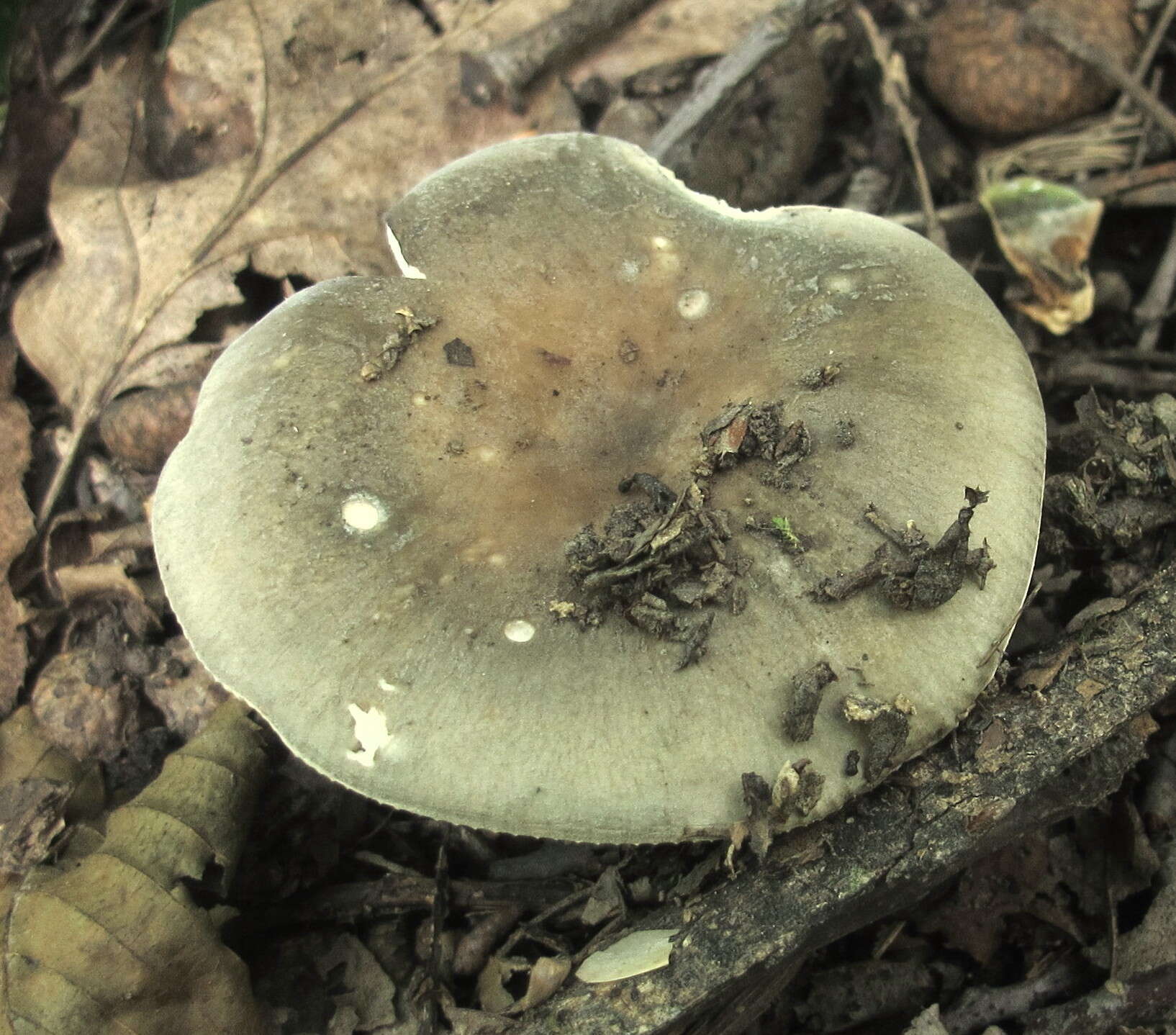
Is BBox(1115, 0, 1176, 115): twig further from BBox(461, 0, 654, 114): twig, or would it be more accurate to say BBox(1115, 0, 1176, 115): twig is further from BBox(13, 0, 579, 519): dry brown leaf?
BBox(13, 0, 579, 519): dry brown leaf

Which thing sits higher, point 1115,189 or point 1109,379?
point 1115,189

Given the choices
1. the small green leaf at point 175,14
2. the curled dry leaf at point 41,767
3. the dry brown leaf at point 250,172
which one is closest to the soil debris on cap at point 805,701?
the curled dry leaf at point 41,767

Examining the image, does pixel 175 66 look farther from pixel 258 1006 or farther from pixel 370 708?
pixel 258 1006

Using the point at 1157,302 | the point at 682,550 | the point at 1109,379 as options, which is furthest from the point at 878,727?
the point at 1157,302

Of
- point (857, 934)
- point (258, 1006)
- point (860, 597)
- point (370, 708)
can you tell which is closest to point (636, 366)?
point (860, 597)

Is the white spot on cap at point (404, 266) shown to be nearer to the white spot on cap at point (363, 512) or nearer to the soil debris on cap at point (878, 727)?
the white spot on cap at point (363, 512)

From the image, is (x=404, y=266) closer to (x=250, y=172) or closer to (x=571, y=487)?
(x=571, y=487)
